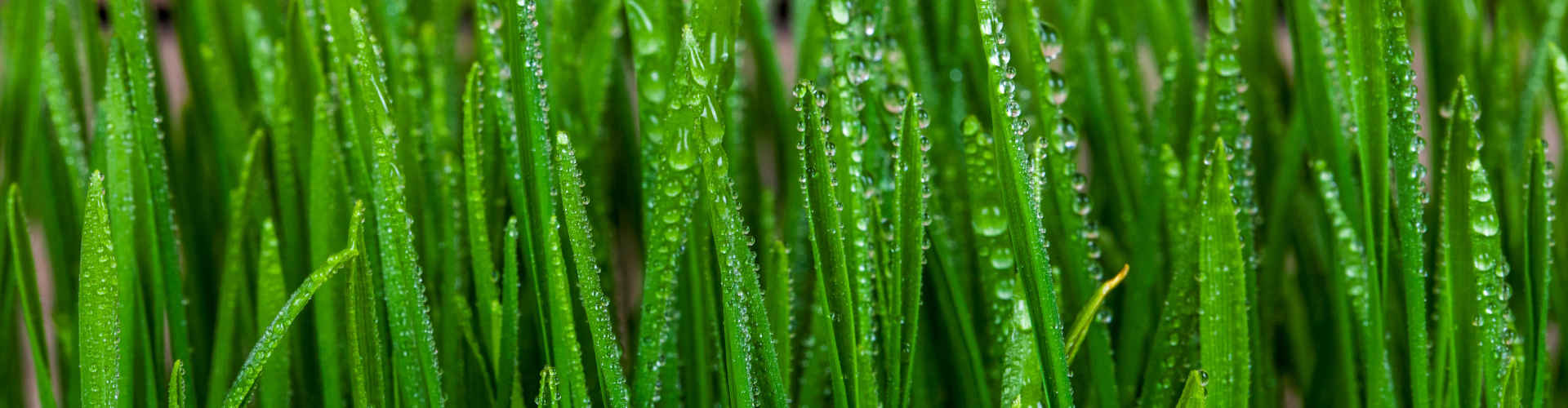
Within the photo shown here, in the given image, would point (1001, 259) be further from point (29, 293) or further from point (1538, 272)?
point (29, 293)

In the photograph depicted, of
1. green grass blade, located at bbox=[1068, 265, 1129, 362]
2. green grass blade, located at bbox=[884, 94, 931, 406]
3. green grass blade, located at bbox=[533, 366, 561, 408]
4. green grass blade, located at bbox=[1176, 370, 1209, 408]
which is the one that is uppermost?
green grass blade, located at bbox=[884, 94, 931, 406]

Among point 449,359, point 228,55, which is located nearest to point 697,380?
point 449,359

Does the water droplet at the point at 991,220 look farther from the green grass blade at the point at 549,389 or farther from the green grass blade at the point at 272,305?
the green grass blade at the point at 272,305

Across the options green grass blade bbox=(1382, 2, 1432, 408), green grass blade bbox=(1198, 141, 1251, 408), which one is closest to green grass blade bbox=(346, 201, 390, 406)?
green grass blade bbox=(1198, 141, 1251, 408)

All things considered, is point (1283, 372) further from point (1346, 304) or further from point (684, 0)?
point (684, 0)

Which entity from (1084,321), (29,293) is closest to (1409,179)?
(1084,321)

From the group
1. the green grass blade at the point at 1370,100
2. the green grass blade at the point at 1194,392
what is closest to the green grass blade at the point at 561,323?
the green grass blade at the point at 1194,392

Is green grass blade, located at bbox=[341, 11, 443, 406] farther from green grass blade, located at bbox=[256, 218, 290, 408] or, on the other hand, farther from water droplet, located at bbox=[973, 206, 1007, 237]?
water droplet, located at bbox=[973, 206, 1007, 237]
